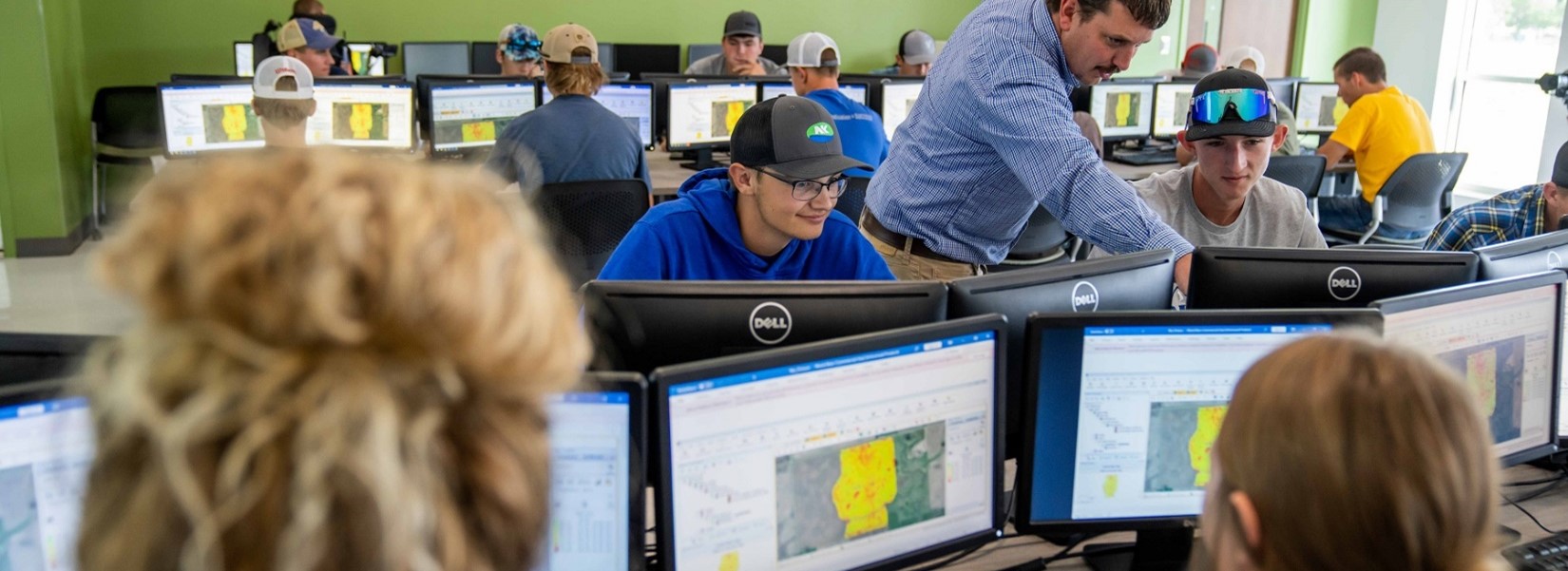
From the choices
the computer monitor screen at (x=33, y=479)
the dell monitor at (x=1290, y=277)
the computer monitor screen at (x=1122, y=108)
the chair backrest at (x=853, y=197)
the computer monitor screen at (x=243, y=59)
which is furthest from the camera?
the computer monitor screen at (x=243, y=59)

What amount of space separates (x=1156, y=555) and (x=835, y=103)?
3.14m

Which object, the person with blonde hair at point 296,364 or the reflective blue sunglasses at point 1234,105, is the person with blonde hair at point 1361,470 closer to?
the person with blonde hair at point 296,364

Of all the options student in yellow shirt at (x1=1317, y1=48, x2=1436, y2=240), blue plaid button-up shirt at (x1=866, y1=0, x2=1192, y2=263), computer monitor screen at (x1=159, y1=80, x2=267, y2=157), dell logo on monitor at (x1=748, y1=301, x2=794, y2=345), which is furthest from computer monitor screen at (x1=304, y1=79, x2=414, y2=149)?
student in yellow shirt at (x1=1317, y1=48, x2=1436, y2=240)

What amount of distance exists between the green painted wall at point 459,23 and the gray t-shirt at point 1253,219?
6.27 metres

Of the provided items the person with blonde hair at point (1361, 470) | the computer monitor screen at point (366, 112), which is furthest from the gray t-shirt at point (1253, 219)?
the computer monitor screen at point (366, 112)

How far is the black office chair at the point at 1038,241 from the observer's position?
177 inches

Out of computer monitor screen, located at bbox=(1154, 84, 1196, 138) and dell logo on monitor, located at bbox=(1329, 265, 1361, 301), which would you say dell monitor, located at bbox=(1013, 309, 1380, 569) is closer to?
dell logo on monitor, located at bbox=(1329, 265, 1361, 301)

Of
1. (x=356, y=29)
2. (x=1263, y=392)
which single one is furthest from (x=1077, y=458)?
(x=356, y=29)

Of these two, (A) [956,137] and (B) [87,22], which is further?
(B) [87,22]

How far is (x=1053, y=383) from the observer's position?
1.60 meters

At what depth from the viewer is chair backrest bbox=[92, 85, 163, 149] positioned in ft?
20.7

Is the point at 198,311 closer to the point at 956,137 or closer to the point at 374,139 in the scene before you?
the point at 956,137

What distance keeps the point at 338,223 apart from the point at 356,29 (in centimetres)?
807

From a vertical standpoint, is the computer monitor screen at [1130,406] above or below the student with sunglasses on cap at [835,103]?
below
